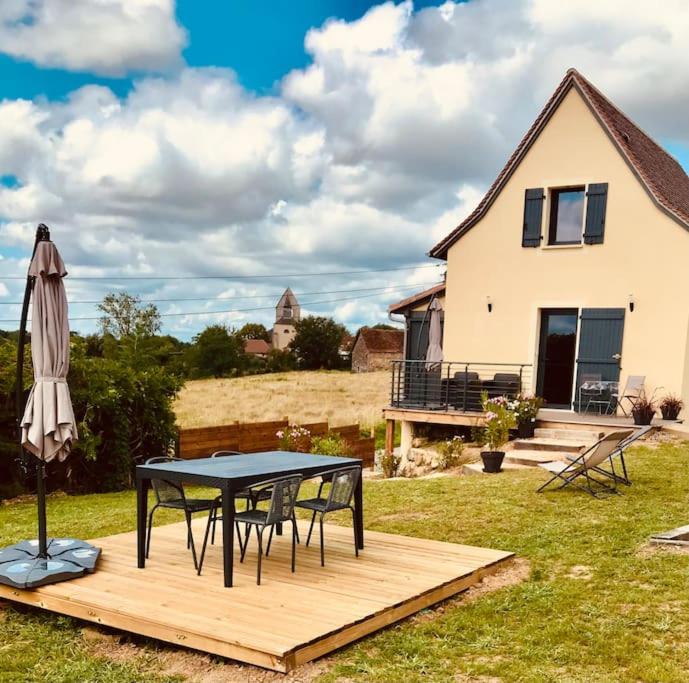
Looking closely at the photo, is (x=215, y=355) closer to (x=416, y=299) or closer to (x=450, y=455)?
(x=416, y=299)

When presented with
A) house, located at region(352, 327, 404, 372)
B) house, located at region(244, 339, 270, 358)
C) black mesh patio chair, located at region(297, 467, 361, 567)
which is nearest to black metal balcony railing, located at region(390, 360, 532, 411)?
black mesh patio chair, located at region(297, 467, 361, 567)

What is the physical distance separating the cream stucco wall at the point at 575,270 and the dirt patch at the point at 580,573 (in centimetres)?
955

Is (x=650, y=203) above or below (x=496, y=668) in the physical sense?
above

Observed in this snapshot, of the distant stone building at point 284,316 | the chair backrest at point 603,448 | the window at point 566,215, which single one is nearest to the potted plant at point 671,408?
the window at point 566,215

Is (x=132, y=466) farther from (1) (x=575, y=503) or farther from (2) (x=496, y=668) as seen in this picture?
(2) (x=496, y=668)

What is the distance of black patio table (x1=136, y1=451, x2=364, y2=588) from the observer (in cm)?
523

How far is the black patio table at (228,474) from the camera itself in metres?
5.23

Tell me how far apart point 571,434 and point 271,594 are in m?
9.46

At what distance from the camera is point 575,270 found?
15.5m

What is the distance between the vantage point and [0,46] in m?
13.4

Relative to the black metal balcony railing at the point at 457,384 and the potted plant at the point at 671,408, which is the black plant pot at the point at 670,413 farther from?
the black metal balcony railing at the point at 457,384

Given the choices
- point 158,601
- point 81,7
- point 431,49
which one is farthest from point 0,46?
point 158,601

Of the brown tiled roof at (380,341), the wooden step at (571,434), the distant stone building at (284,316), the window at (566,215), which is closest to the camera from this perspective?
the wooden step at (571,434)

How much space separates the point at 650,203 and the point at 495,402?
18.9 feet
